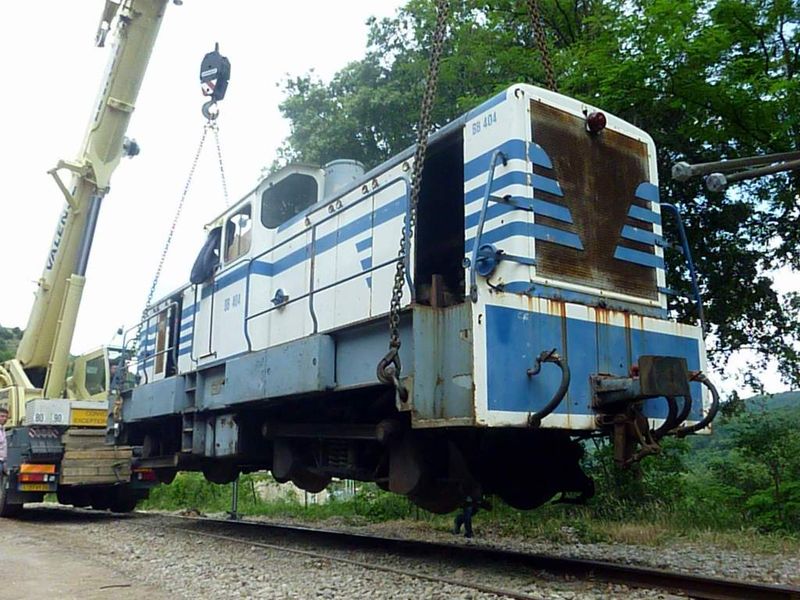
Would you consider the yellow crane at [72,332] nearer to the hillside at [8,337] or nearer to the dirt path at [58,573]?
the dirt path at [58,573]

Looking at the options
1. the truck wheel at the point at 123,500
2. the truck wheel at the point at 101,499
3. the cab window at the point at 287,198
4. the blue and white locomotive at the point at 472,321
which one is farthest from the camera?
the truck wheel at the point at 101,499

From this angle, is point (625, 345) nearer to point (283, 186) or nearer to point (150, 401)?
point (283, 186)

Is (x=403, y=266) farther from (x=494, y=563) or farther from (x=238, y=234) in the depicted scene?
(x=238, y=234)

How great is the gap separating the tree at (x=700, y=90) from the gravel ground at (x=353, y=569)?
7.57 feet

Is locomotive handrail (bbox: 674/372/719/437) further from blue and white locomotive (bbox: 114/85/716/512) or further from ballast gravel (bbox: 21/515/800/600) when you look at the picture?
ballast gravel (bbox: 21/515/800/600)

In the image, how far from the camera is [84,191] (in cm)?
1210

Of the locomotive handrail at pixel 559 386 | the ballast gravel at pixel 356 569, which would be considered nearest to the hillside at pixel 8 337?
the ballast gravel at pixel 356 569

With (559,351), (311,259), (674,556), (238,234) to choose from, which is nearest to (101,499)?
(238,234)

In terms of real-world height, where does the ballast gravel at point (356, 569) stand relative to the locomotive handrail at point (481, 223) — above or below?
below

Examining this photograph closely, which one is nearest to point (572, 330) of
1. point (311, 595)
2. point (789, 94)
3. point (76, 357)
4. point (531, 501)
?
point (531, 501)

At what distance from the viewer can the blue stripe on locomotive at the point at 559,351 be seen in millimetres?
4676

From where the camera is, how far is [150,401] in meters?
9.22

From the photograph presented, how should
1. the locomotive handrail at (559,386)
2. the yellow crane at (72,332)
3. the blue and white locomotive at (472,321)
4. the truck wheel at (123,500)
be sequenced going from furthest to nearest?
1. the truck wheel at (123,500)
2. the yellow crane at (72,332)
3. the blue and white locomotive at (472,321)
4. the locomotive handrail at (559,386)

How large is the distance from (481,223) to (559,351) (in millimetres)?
993
